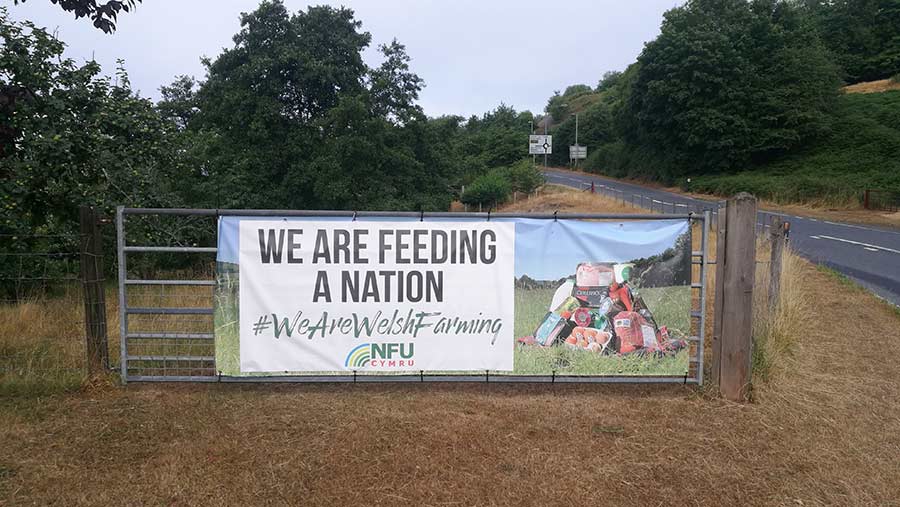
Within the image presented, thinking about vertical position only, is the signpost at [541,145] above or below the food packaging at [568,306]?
above

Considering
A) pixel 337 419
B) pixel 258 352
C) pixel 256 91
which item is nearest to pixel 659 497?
pixel 337 419

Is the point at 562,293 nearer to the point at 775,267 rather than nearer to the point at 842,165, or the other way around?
the point at 775,267

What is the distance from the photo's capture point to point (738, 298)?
17.7ft

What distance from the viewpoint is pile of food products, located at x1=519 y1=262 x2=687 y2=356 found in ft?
18.3

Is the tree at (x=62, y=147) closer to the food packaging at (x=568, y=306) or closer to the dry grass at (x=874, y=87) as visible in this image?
the food packaging at (x=568, y=306)

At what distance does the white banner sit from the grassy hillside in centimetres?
3451

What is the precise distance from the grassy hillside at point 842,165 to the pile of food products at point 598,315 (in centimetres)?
3377

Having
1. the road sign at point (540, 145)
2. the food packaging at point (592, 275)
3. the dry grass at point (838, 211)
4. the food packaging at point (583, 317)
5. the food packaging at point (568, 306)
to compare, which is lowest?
the food packaging at point (583, 317)

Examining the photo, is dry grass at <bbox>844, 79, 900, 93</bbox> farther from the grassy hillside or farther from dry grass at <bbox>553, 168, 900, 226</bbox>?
dry grass at <bbox>553, 168, 900, 226</bbox>

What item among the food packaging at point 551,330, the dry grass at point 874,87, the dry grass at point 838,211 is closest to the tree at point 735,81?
the dry grass at point 874,87

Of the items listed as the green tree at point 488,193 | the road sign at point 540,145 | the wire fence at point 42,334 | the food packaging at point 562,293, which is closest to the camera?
the food packaging at point 562,293

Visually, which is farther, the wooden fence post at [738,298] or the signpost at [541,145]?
the signpost at [541,145]

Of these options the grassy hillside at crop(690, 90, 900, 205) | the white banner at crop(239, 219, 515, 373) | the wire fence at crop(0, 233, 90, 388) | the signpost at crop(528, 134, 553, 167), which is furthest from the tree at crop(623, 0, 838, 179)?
the wire fence at crop(0, 233, 90, 388)

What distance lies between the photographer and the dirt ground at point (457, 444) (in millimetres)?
3877
